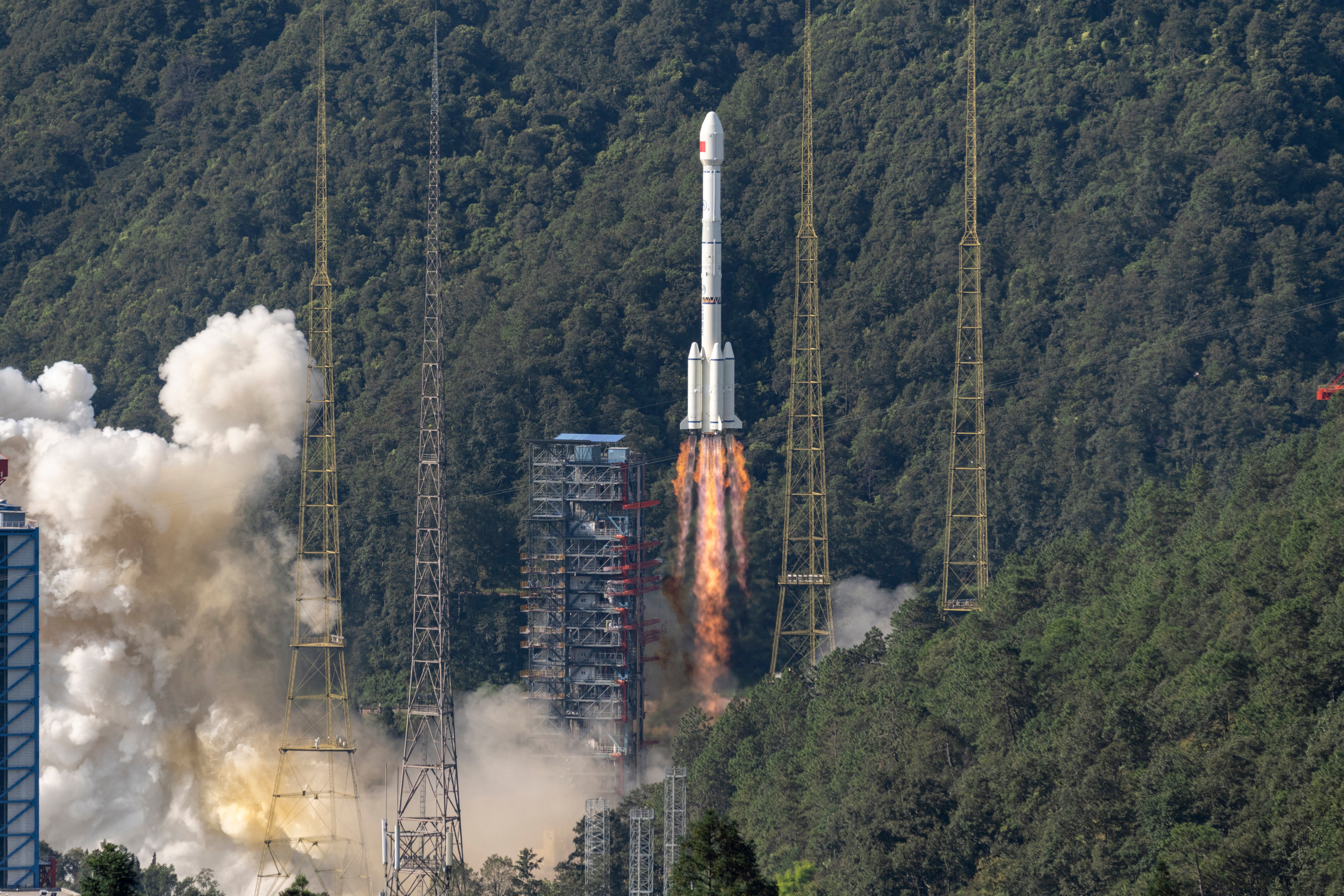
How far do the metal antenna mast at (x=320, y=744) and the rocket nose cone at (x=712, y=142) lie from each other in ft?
52.5

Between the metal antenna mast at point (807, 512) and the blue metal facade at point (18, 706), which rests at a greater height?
the metal antenna mast at point (807, 512)

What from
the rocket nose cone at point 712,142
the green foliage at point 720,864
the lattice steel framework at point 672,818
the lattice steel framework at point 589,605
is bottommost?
the green foliage at point 720,864

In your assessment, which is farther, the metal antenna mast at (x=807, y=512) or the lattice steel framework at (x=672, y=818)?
the metal antenna mast at (x=807, y=512)

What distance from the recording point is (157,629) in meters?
120

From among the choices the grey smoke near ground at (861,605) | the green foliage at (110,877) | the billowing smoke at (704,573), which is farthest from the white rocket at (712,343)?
the green foliage at (110,877)

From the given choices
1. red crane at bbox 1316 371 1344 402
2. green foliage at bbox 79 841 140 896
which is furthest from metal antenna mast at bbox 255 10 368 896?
red crane at bbox 1316 371 1344 402

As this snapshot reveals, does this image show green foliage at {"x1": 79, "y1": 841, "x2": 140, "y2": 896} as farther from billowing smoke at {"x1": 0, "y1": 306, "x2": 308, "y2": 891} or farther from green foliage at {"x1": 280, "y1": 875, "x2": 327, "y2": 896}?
billowing smoke at {"x1": 0, "y1": 306, "x2": 308, "y2": 891}

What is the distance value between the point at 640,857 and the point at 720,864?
2493cm

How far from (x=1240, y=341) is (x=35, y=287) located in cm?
6278

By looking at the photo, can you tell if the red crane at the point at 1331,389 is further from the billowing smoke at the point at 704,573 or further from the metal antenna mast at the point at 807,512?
the billowing smoke at the point at 704,573

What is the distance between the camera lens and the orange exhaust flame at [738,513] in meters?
128

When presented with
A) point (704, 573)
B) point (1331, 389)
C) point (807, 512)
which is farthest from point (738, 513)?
point (1331, 389)

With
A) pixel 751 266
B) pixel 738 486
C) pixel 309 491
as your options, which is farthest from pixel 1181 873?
pixel 751 266

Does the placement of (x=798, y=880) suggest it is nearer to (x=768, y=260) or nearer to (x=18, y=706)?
(x=18, y=706)
